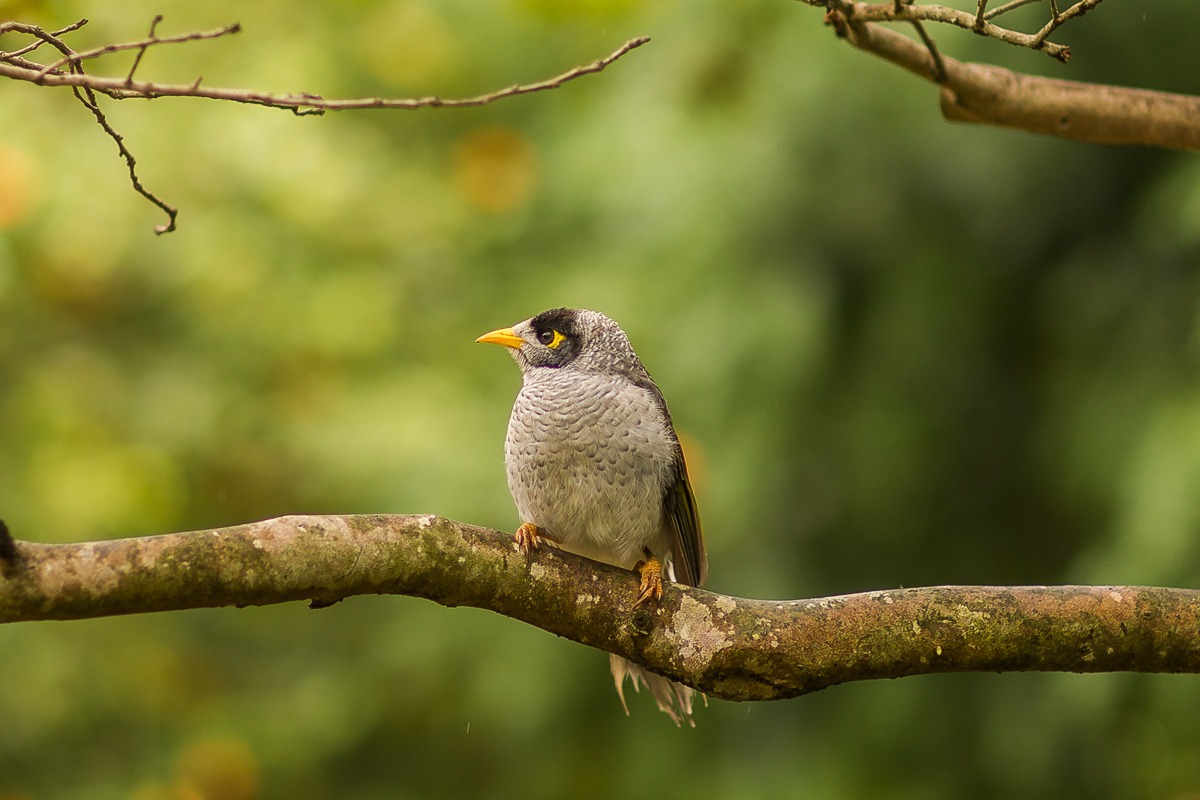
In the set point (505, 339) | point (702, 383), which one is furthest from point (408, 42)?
point (505, 339)

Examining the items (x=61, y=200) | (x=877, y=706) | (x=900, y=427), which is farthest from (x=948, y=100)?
(x=61, y=200)

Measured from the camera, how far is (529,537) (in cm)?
315

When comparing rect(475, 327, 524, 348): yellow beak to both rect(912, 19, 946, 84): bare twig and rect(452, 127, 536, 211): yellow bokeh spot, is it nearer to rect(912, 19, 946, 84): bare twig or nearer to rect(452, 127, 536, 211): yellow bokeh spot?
rect(912, 19, 946, 84): bare twig

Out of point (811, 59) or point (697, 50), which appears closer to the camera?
point (811, 59)

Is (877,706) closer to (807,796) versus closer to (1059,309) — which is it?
(807,796)

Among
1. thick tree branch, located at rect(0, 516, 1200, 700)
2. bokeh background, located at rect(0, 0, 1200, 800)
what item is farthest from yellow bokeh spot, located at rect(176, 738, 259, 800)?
thick tree branch, located at rect(0, 516, 1200, 700)

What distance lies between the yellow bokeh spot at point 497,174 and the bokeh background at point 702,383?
16.0 inches

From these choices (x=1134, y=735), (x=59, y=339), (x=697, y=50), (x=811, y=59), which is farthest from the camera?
(x=59, y=339)

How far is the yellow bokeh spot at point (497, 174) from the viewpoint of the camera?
6.23m

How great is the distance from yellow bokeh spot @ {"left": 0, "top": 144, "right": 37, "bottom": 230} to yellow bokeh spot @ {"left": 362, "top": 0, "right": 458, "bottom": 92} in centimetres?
220

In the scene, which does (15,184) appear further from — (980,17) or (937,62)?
(980,17)

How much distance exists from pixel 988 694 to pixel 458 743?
2968mm

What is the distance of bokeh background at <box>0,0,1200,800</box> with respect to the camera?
451 cm

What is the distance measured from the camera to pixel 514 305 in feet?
18.7
